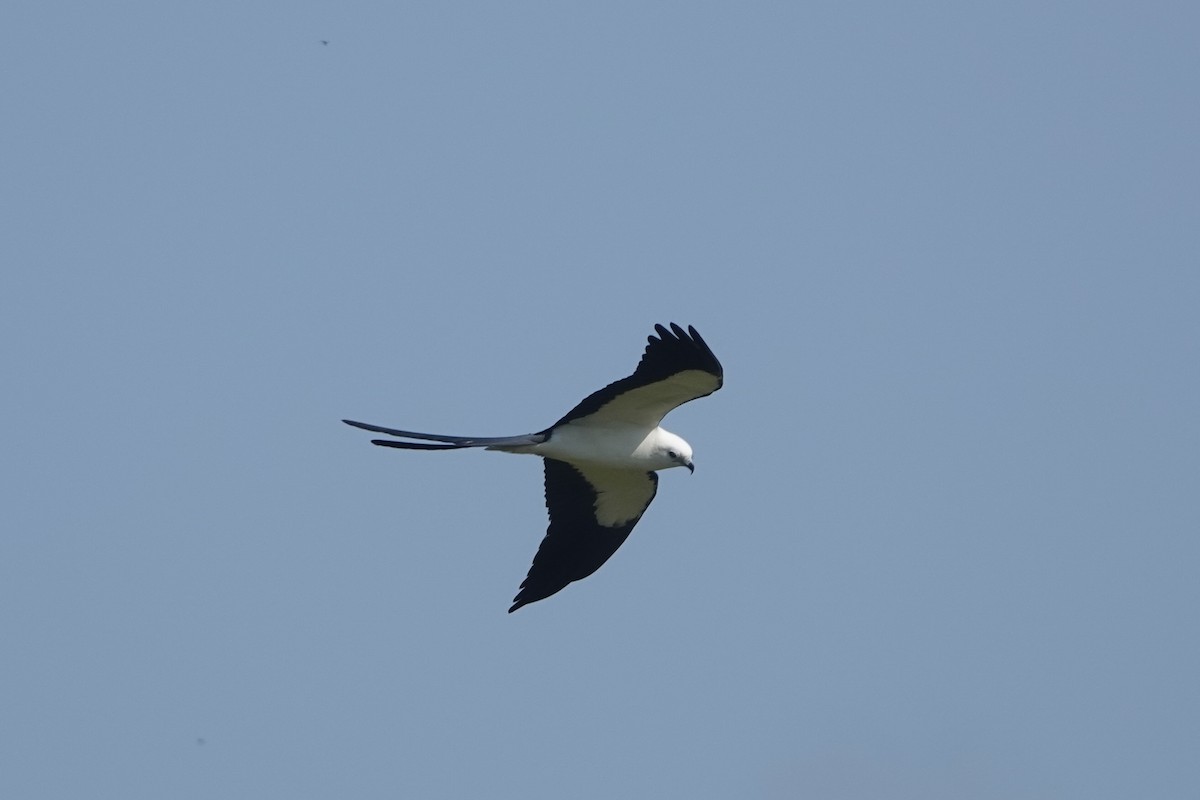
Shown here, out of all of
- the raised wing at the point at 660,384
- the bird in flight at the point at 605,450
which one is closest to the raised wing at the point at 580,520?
the bird in flight at the point at 605,450

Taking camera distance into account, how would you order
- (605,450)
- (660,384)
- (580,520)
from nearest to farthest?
(660,384)
(605,450)
(580,520)

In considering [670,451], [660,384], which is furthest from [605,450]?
[660,384]

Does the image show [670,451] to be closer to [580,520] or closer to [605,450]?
[605,450]

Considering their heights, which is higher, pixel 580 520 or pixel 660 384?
pixel 660 384

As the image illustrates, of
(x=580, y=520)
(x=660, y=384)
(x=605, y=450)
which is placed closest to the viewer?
(x=660, y=384)

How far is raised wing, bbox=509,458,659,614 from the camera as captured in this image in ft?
46.9

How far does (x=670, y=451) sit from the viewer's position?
13.7 m

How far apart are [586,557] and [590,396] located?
1.76 m

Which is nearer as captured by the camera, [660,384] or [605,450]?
[660,384]

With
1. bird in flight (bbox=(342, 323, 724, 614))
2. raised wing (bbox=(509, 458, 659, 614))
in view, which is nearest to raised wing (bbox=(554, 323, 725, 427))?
bird in flight (bbox=(342, 323, 724, 614))

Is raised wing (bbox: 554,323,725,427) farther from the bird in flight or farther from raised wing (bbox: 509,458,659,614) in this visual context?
raised wing (bbox: 509,458,659,614)

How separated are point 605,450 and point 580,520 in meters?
1.03

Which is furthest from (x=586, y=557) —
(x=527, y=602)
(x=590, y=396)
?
(x=590, y=396)

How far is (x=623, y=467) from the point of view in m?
13.8
